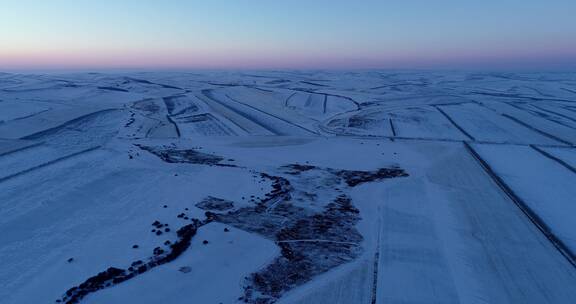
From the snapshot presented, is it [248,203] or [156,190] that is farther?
[156,190]

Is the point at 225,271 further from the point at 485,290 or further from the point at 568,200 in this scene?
the point at 568,200

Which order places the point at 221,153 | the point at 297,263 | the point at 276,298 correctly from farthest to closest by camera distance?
the point at 221,153 < the point at 297,263 < the point at 276,298

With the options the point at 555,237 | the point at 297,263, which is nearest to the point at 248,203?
the point at 297,263

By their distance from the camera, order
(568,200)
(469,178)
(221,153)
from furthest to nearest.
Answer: (221,153)
(469,178)
(568,200)

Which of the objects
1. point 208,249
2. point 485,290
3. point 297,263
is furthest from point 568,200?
point 208,249

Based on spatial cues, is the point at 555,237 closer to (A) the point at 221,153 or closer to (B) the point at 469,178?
(B) the point at 469,178

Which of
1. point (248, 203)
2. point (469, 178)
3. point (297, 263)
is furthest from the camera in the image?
point (469, 178)
